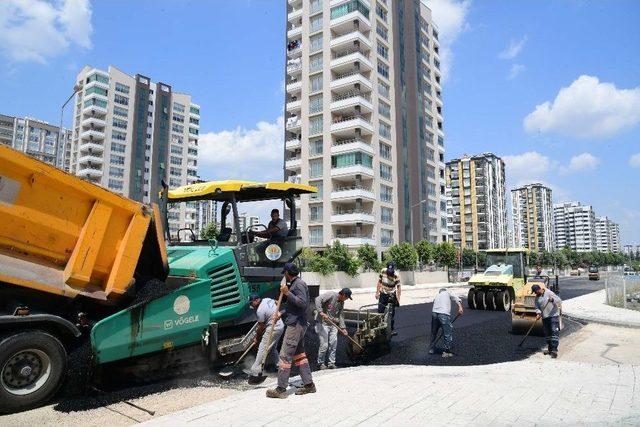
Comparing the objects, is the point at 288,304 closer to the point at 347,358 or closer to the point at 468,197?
the point at 347,358

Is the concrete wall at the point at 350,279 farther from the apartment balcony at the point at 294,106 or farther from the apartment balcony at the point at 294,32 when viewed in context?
the apartment balcony at the point at 294,32

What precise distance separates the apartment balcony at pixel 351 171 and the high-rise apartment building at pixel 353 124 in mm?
108

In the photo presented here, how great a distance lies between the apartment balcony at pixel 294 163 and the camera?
5034cm

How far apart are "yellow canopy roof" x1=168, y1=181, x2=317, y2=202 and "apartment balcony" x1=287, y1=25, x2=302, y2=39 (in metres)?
50.5

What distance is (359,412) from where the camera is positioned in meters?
4.65

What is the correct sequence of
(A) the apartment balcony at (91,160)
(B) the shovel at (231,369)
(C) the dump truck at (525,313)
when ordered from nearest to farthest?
1. (B) the shovel at (231,369)
2. (C) the dump truck at (525,313)
3. (A) the apartment balcony at (91,160)

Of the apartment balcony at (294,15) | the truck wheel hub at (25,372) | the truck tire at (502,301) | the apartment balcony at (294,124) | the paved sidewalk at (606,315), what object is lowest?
the paved sidewalk at (606,315)

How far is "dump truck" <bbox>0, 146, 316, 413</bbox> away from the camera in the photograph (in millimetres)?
4445

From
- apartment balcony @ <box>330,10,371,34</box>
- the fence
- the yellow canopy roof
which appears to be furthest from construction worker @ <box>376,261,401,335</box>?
apartment balcony @ <box>330,10,371,34</box>

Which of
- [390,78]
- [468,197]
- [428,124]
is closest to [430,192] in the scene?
[428,124]

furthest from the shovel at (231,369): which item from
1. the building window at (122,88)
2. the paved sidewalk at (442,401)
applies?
the building window at (122,88)

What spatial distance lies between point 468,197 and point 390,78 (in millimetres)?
57197

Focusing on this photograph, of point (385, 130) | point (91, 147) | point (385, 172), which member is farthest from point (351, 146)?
point (91, 147)

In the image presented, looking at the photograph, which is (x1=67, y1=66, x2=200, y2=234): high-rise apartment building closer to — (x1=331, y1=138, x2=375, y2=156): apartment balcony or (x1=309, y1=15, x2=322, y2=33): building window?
(x1=331, y1=138, x2=375, y2=156): apartment balcony
